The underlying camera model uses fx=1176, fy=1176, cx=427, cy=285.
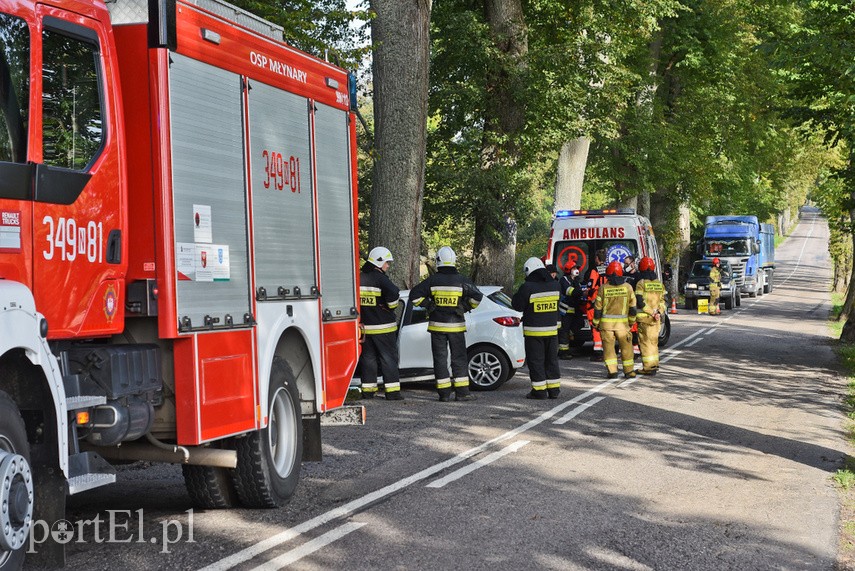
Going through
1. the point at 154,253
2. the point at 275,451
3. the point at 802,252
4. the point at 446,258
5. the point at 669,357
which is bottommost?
the point at 669,357

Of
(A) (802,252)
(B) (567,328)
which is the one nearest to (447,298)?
(B) (567,328)

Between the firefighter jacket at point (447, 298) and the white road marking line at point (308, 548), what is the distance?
24.3 ft

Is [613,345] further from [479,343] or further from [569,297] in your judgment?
[569,297]

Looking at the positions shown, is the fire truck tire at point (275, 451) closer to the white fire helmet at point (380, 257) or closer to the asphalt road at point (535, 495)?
the asphalt road at point (535, 495)

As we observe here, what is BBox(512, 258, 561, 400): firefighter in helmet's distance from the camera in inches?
594

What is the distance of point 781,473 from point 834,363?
39.3 feet

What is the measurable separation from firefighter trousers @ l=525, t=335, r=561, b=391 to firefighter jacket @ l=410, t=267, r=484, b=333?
3.10 feet

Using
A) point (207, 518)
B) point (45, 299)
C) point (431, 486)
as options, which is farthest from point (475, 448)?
point (45, 299)

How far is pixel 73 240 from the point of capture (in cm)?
612

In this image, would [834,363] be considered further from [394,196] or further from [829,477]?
[829,477]

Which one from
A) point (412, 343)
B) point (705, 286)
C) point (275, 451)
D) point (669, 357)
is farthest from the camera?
point (705, 286)

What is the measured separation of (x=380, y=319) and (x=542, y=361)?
214 cm

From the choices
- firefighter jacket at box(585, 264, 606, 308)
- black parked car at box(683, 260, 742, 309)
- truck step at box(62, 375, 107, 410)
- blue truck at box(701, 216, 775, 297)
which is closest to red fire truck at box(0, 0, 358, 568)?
truck step at box(62, 375, 107, 410)

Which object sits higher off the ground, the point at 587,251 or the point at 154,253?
the point at 587,251
